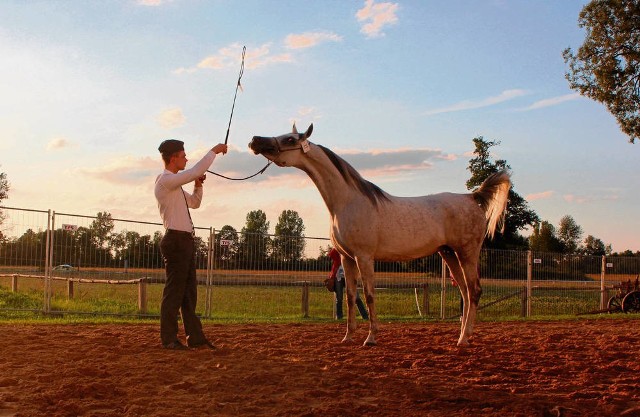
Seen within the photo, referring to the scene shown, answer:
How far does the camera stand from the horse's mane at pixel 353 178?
8000 millimetres

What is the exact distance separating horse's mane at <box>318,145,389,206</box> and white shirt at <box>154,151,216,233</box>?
5.37ft

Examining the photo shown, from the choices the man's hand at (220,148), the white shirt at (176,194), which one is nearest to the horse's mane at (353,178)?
the man's hand at (220,148)

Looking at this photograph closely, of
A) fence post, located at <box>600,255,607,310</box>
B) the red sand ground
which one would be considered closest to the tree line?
the red sand ground

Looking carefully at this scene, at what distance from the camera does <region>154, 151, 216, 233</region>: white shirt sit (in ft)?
22.7

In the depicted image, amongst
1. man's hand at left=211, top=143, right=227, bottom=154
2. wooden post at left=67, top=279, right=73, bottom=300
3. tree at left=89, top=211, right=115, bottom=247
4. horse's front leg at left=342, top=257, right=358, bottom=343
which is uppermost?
man's hand at left=211, top=143, right=227, bottom=154

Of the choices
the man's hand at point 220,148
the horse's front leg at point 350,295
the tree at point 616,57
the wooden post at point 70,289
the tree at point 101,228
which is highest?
the tree at point 616,57

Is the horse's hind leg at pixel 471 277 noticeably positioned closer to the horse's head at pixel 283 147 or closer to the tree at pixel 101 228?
the horse's head at pixel 283 147

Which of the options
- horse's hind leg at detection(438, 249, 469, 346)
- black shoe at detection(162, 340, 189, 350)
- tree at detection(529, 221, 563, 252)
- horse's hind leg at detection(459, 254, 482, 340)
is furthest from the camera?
tree at detection(529, 221, 563, 252)

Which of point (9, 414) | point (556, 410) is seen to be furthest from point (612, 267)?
point (9, 414)

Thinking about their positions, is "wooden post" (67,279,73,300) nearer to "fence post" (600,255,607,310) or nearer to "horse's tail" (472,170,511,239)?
"horse's tail" (472,170,511,239)

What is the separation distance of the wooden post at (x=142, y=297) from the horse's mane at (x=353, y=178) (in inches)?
298

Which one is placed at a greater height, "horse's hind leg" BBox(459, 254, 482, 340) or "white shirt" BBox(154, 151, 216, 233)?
"white shirt" BBox(154, 151, 216, 233)

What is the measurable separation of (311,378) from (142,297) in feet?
32.3

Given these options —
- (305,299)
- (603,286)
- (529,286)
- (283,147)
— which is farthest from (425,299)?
(283,147)
